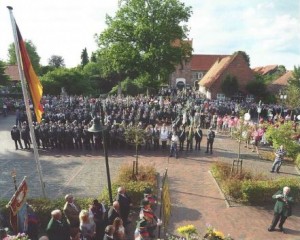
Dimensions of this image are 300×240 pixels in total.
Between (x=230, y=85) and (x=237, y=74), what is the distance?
3.10 m

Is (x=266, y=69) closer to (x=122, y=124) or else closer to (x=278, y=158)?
(x=122, y=124)

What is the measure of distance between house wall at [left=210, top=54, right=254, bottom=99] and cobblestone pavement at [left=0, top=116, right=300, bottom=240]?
23.9 metres

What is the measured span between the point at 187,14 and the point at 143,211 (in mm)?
37824

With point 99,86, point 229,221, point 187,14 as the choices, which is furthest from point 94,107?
point 99,86

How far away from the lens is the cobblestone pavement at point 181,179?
1214cm

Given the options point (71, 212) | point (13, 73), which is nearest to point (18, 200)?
point (71, 212)

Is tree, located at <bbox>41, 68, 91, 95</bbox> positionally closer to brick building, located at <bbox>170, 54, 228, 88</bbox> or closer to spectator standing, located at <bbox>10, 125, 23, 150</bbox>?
spectator standing, located at <bbox>10, 125, 23, 150</bbox>

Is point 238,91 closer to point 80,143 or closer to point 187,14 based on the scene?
point 187,14

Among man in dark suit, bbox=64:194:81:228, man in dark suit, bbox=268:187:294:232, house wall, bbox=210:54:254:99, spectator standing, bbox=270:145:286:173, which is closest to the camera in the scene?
man in dark suit, bbox=64:194:81:228

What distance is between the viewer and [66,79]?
47594 millimetres

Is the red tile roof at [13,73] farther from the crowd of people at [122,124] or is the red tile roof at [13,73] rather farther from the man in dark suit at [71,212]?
the man in dark suit at [71,212]

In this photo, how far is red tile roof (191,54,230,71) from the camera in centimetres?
8303

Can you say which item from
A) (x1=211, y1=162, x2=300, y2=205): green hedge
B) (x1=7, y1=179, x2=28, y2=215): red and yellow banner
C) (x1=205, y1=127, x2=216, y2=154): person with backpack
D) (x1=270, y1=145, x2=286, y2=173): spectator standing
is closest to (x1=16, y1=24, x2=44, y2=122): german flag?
(x1=7, y1=179, x2=28, y2=215): red and yellow banner

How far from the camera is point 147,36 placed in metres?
43.6
